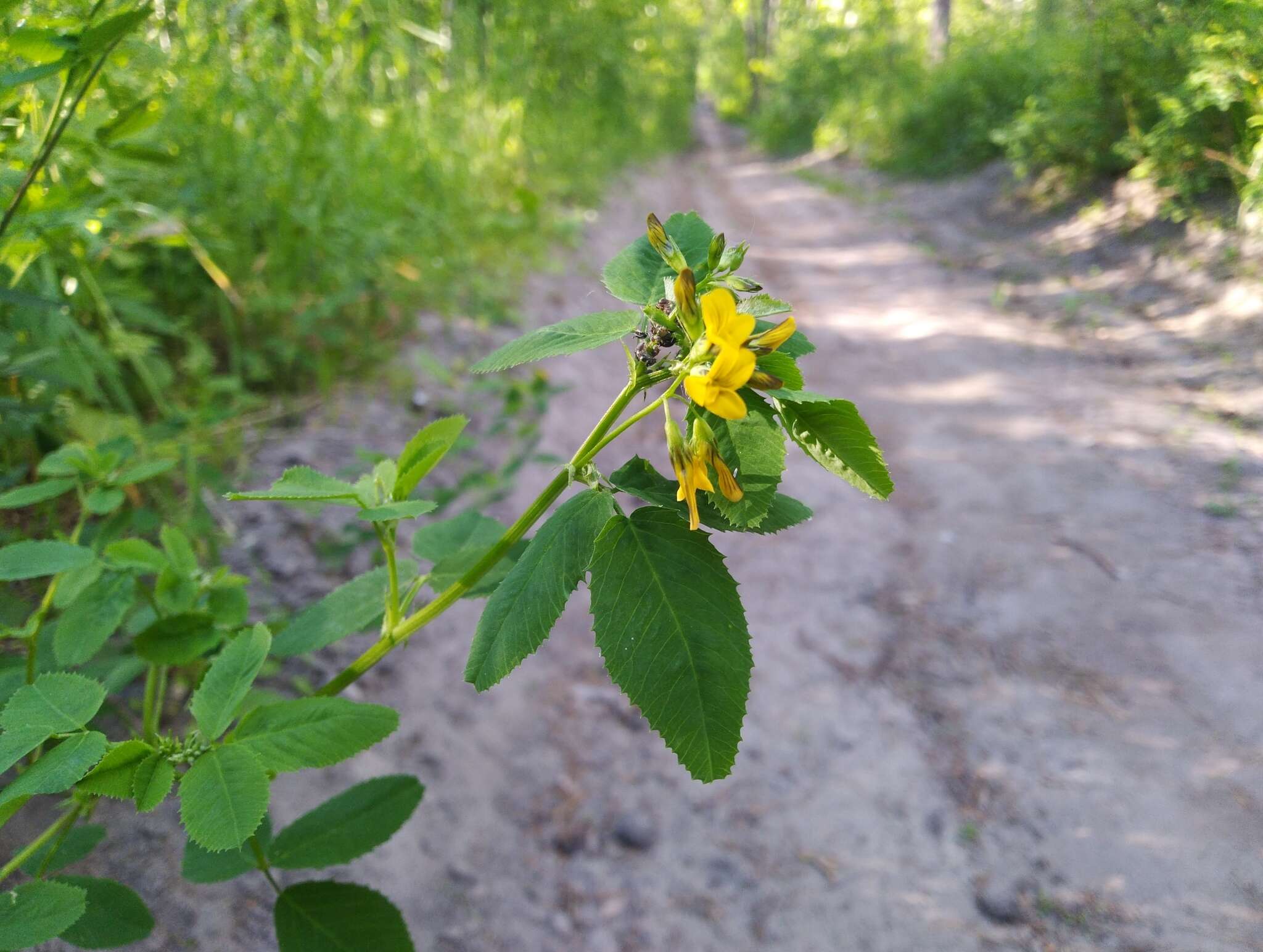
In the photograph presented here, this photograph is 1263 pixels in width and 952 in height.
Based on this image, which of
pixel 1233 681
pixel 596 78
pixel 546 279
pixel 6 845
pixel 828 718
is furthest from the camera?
pixel 596 78

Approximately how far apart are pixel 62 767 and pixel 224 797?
0.15 meters

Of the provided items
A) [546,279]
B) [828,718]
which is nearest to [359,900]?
[828,718]

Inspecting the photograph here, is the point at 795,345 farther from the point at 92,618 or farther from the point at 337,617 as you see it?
the point at 92,618

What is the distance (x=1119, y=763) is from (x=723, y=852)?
0.92m

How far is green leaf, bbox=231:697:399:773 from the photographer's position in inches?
29.9

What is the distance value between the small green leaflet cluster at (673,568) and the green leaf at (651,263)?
52mm

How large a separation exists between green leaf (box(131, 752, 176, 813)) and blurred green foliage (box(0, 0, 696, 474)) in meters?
0.68

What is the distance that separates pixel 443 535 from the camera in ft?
3.61

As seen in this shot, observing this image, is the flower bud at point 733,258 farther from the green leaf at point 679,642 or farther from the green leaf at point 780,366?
the green leaf at point 679,642

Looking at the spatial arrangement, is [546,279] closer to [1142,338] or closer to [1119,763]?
[1142,338]

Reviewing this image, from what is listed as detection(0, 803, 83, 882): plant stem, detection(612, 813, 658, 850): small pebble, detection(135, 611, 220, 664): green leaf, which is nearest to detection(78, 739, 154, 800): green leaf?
detection(0, 803, 83, 882): plant stem

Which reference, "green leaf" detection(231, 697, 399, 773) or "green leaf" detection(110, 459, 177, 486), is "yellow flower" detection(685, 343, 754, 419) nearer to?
"green leaf" detection(231, 697, 399, 773)

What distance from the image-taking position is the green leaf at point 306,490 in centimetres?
72

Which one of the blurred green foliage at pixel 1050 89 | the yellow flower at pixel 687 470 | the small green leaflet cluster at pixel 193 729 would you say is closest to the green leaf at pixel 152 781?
the small green leaflet cluster at pixel 193 729
